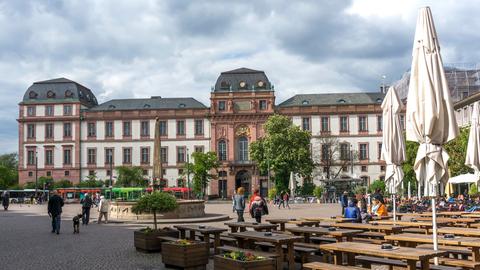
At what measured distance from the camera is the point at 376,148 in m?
81.1

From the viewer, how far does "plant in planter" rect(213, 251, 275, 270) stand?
8672 mm

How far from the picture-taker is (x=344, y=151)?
80250mm

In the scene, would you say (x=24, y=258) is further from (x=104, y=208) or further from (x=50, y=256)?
(x=104, y=208)

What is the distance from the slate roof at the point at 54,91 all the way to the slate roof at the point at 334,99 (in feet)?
106

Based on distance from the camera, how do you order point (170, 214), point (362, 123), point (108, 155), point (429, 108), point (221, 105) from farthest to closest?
point (108, 155) → point (362, 123) → point (221, 105) → point (170, 214) → point (429, 108)

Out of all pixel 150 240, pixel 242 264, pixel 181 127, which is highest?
pixel 181 127

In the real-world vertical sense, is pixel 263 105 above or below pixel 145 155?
above

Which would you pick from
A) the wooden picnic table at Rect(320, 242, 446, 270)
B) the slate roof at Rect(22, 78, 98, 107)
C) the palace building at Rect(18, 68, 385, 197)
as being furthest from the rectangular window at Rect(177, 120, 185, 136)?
the wooden picnic table at Rect(320, 242, 446, 270)

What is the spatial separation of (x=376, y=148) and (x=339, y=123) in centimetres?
680

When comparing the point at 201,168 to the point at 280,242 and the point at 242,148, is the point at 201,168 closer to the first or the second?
the point at 242,148

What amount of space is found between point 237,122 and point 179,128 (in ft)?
31.4

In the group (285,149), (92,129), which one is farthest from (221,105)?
(92,129)

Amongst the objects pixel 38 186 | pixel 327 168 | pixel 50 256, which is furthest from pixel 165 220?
pixel 38 186

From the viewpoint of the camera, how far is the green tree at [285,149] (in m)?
65.8
